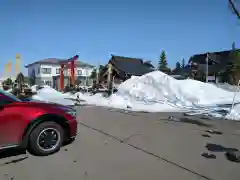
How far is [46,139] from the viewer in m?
4.60

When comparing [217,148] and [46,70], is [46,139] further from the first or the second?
[46,70]

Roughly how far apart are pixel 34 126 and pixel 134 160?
79.3 inches

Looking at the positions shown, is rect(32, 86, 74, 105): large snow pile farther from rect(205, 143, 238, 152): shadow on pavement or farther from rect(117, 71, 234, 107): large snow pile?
rect(205, 143, 238, 152): shadow on pavement

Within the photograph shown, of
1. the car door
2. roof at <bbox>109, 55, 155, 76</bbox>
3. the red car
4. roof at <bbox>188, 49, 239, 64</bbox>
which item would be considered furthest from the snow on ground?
roof at <bbox>188, 49, 239, 64</bbox>

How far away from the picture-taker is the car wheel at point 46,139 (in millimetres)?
4422

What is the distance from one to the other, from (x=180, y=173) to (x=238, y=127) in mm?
4906

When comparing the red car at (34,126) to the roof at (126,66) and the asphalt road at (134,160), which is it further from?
the roof at (126,66)

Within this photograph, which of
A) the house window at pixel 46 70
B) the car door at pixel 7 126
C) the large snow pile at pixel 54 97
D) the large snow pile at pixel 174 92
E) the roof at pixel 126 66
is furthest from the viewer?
the house window at pixel 46 70

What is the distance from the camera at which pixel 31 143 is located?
4.40m

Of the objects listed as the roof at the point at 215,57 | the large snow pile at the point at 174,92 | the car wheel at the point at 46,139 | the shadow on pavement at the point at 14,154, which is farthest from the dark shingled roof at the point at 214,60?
the shadow on pavement at the point at 14,154

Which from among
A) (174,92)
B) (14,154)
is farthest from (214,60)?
(14,154)

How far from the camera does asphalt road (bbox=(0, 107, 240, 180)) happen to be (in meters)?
3.63

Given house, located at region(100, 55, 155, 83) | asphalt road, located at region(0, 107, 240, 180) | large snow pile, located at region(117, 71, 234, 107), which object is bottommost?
asphalt road, located at region(0, 107, 240, 180)

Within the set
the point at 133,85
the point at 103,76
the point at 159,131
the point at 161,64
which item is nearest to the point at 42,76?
the point at 103,76
